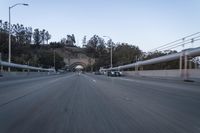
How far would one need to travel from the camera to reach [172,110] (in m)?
10.1

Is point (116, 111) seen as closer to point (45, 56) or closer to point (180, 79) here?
point (180, 79)

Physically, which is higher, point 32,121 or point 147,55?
point 147,55

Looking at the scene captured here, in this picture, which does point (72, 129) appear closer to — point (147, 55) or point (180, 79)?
point (180, 79)

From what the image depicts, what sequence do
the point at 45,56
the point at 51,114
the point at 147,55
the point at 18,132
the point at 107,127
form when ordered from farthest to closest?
1. the point at 45,56
2. the point at 147,55
3. the point at 51,114
4. the point at 107,127
5. the point at 18,132

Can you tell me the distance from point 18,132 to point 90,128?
62.1 inches

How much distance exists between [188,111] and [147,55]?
88889mm

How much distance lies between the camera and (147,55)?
97812 millimetres

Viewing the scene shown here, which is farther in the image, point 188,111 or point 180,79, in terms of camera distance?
point 180,79

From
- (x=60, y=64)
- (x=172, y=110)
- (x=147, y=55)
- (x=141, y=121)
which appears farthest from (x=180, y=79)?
→ (x=60, y=64)

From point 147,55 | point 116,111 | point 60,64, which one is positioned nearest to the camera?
point 116,111

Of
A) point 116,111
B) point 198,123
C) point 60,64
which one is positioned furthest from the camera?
point 60,64

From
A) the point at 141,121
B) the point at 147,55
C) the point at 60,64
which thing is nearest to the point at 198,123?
the point at 141,121

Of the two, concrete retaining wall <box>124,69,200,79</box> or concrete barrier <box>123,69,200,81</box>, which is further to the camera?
concrete retaining wall <box>124,69,200,79</box>

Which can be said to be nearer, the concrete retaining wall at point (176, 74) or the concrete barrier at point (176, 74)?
the concrete barrier at point (176, 74)
